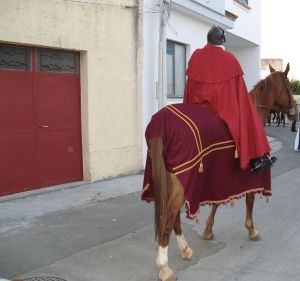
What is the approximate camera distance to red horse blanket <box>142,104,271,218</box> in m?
4.42

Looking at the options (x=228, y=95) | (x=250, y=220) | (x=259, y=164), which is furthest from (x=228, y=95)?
(x=250, y=220)

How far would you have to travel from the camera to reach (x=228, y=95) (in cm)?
495

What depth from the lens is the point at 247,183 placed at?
17.4ft

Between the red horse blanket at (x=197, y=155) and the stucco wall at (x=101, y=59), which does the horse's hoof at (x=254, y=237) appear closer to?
the red horse blanket at (x=197, y=155)

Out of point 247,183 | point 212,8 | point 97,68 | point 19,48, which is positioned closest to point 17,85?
point 19,48

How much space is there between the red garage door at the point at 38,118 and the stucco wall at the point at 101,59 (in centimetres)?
24

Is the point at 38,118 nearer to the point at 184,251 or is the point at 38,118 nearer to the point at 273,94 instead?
the point at 273,94

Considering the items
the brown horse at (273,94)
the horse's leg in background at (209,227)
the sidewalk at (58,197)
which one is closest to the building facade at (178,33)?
the brown horse at (273,94)

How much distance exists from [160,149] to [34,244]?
215 centimetres

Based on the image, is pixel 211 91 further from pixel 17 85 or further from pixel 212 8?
pixel 212 8

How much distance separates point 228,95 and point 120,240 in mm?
2191

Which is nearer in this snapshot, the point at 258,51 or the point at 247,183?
the point at 247,183

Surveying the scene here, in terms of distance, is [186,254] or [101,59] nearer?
[186,254]

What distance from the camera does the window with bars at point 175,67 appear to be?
12.1 metres
